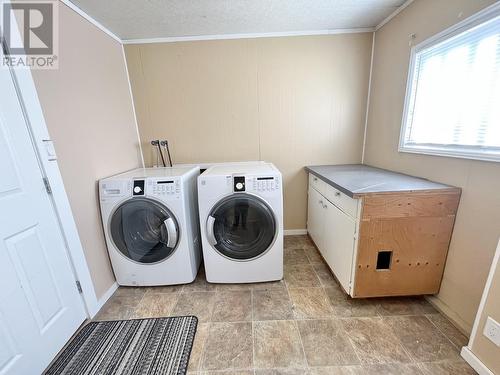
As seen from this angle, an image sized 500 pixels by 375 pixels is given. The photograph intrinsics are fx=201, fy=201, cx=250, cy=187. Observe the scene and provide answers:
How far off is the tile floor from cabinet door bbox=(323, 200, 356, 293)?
0.20m

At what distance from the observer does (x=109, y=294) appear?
1700mm

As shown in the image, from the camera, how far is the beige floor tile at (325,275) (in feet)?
5.73

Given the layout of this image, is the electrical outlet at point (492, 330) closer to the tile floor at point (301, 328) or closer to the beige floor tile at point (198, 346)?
the tile floor at point (301, 328)

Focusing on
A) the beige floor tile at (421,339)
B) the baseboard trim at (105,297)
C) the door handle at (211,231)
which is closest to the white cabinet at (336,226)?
the beige floor tile at (421,339)

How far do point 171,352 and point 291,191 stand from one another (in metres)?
1.89

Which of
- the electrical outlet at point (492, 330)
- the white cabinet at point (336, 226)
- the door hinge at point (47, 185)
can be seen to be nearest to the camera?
the electrical outlet at point (492, 330)

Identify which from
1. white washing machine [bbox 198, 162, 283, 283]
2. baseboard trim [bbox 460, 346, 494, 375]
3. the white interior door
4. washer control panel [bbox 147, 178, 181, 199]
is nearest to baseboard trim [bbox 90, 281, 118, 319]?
the white interior door

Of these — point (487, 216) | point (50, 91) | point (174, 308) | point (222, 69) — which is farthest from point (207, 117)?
point (487, 216)

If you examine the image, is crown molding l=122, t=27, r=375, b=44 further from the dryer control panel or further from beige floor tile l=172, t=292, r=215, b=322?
beige floor tile l=172, t=292, r=215, b=322

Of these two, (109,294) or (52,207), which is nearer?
(52,207)

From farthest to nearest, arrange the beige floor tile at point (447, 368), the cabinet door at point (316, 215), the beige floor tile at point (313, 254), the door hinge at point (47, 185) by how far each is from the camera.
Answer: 1. the beige floor tile at point (313, 254)
2. the cabinet door at point (316, 215)
3. the door hinge at point (47, 185)
4. the beige floor tile at point (447, 368)

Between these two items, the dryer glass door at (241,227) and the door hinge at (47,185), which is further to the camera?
the dryer glass door at (241,227)

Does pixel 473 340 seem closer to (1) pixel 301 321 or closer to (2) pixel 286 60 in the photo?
(1) pixel 301 321

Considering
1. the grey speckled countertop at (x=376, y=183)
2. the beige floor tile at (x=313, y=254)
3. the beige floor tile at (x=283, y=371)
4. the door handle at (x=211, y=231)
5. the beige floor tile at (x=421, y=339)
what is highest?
the grey speckled countertop at (x=376, y=183)
